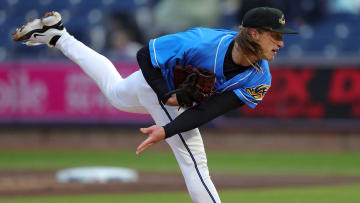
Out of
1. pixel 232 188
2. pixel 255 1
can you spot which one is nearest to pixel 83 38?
pixel 255 1

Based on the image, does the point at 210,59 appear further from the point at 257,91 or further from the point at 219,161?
the point at 219,161

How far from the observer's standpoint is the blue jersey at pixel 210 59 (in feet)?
18.7

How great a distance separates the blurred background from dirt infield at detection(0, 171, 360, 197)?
2.58m

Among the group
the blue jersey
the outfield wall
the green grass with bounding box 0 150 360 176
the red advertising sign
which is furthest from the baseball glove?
the red advertising sign

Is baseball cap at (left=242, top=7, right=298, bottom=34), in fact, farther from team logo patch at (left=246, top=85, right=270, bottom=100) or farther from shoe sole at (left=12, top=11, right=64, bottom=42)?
shoe sole at (left=12, top=11, right=64, bottom=42)

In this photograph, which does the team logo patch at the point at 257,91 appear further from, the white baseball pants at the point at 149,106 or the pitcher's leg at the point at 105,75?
the pitcher's leg at the point at 105,75

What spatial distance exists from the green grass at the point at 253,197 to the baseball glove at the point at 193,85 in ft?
9.46

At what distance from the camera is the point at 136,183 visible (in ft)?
33.0

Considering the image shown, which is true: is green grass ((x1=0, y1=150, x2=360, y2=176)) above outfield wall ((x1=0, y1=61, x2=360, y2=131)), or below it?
below

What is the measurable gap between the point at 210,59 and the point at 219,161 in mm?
6910

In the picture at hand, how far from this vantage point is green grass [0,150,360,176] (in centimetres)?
1152

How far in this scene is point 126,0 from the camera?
15086mm

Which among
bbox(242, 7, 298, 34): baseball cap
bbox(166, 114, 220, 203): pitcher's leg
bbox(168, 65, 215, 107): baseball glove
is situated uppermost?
bbox(242, 7, 298, 34): baseball cap

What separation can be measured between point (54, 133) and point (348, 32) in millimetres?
5657
